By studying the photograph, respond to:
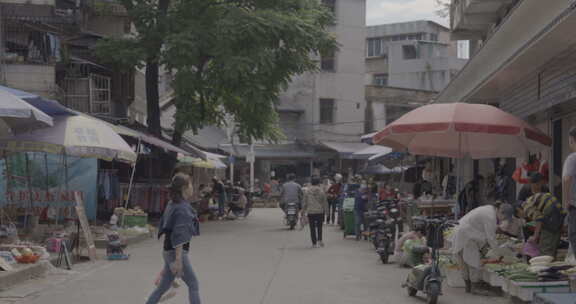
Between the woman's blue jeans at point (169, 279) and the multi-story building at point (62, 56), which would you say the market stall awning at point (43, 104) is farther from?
the multi-story building at point (62, 56)

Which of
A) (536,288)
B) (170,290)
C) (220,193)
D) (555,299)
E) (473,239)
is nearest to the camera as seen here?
Answer: (555,299)

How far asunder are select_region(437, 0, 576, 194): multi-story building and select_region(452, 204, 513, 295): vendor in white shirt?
8.80ft

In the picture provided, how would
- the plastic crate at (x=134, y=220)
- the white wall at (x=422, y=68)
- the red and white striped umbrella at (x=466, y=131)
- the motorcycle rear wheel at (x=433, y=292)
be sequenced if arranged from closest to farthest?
1. the motorcycle rear wheel at (x=433, y=292)
2. the red and white striped umbrella at (x=466, y=131)
3. the plastic crate at (x=134, y=220)
4. the white wall at (x=422, y=68)

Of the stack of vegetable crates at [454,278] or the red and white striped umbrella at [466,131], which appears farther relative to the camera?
the red and white striped umbrella at [466,131]

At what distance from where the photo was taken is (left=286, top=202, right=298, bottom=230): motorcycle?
22.2m

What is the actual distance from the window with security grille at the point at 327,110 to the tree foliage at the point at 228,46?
19.9m

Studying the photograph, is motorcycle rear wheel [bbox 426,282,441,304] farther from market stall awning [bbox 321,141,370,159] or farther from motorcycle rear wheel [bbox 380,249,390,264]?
market stall awning [bbox 321,141,370,159]

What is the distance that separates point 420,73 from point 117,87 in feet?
96.9

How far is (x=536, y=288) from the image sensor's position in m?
8.23

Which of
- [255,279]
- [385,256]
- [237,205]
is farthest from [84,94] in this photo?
[255,279]

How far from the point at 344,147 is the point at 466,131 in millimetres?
33527

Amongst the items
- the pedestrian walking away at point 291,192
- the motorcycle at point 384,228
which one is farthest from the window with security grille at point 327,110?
the motorcycle at point 384,228

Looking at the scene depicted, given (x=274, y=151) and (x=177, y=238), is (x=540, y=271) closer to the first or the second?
(x=177, y=238)

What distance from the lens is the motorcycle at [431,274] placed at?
892cm
